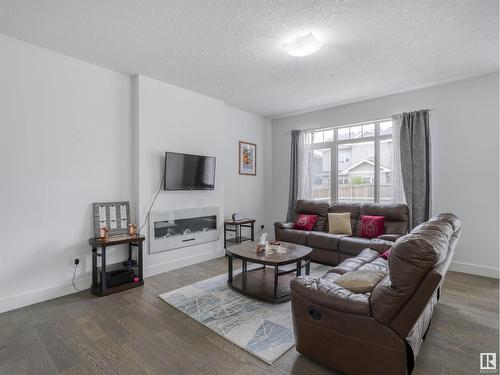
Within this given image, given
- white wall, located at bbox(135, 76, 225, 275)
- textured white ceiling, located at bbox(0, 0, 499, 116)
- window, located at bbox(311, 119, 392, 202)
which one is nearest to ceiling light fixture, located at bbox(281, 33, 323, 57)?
textured white ceiling, located at bbox(0, 0, 499, 116)

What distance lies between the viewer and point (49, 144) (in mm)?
3066

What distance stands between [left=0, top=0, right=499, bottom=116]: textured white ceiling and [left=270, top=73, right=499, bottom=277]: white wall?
0.92 ft

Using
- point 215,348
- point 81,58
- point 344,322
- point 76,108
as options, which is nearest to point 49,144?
point 76,108

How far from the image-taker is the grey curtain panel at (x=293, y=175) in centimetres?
559

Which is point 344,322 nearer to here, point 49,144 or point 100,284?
point 100,284

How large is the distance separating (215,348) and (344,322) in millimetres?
1063

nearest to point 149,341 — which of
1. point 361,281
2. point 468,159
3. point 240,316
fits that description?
point 240,316

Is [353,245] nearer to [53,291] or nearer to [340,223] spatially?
[340,223]

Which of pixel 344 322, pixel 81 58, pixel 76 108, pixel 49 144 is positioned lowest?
pixel 344 322

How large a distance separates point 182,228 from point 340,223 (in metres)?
2.60

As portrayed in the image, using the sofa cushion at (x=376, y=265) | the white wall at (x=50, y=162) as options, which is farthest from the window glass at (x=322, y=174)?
the white wall at (x=50, y=162)

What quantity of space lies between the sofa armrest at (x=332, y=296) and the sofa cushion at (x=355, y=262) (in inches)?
30.0

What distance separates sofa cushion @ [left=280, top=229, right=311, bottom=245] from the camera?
4.49 meters

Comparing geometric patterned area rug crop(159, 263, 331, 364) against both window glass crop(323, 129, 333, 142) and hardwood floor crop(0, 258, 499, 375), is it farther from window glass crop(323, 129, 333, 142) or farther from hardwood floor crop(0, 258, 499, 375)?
window glass crop(323, 129, 333, 142)
